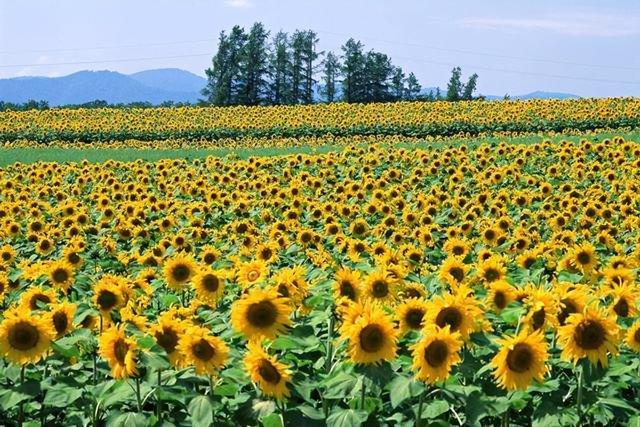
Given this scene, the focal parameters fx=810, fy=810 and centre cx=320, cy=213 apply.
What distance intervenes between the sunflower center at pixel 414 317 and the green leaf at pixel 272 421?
86cm

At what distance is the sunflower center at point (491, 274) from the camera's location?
5.48 m

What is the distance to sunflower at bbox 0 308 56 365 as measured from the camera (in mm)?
3871

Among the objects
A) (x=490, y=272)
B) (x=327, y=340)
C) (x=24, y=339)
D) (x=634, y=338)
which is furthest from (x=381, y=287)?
(x=24, y=339)

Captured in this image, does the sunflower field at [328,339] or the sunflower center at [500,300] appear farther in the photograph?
the sunflower center at [500,300]

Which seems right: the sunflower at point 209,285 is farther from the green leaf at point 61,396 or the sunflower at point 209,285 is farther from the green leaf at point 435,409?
the green leaf at point 435,409

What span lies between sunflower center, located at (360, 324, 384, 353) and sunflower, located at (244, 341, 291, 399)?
0.35 m

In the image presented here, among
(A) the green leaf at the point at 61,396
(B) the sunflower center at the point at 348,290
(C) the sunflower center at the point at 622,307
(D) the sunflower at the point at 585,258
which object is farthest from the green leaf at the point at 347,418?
(D) the sunflower at the point at 585,258

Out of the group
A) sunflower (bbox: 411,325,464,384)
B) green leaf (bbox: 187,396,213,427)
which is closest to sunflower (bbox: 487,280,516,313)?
sunflower (bbox: 411,325,464,384)

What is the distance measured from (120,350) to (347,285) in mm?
1390

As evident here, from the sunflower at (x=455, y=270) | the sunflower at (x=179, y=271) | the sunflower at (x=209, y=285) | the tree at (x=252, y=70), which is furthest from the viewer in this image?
the tree at (x=252, y=70)

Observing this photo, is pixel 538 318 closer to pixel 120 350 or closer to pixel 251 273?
pixel 251 273

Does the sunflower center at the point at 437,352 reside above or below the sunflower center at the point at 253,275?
below

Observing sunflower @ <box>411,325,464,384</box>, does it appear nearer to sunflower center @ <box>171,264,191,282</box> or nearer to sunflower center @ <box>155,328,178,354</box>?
sunflower center @ <box>155,328,178,354</box>

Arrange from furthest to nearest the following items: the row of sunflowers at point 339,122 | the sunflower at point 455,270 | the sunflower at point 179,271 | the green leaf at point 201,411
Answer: the row of sunflowers at point 339,122, the sunflower at point 179,271, the sunflower at point 455,270, the green leaf at point 201,411
